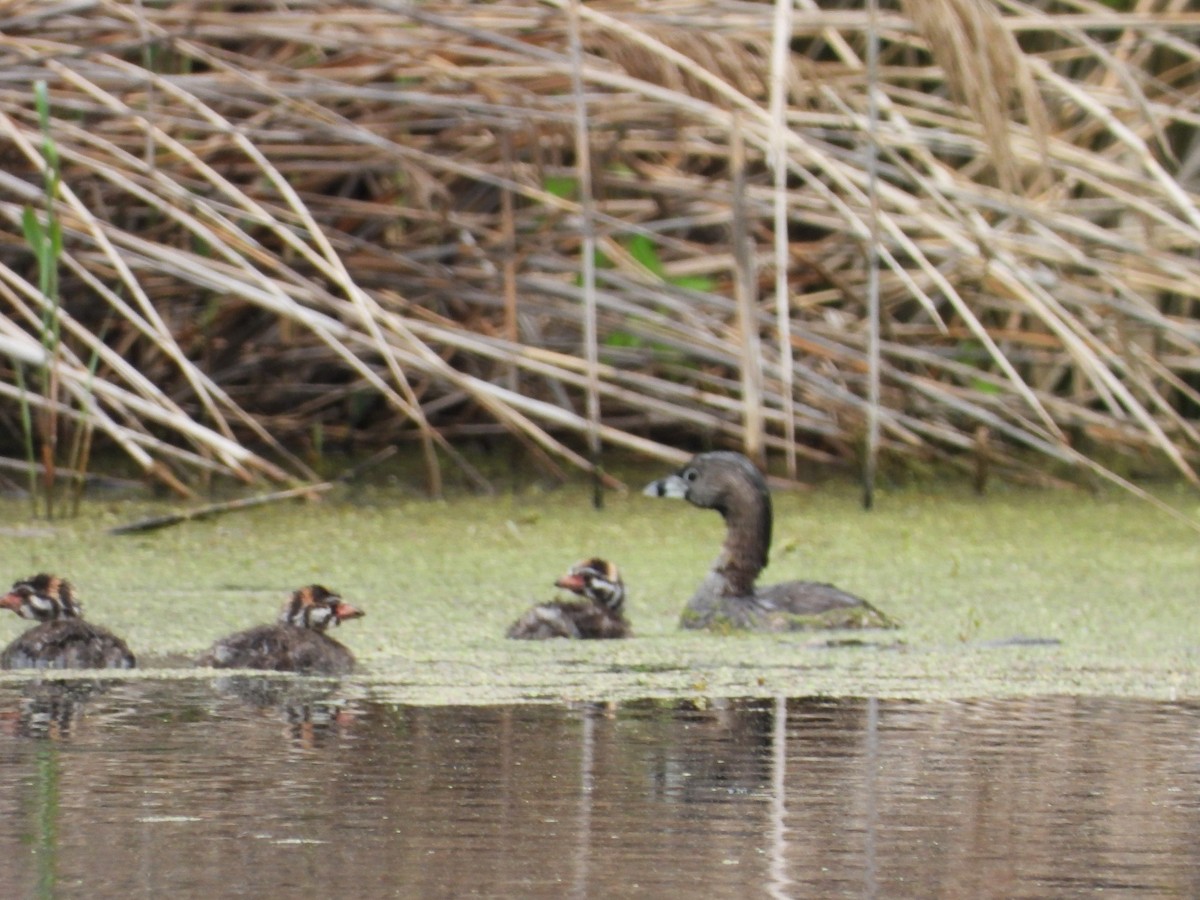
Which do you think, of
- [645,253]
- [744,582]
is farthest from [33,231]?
[645,253]

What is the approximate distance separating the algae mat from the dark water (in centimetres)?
28

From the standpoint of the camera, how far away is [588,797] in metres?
3.13

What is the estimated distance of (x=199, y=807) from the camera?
119 inches

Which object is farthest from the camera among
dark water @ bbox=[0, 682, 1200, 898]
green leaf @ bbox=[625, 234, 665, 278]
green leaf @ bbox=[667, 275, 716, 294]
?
green leaf @ bbox=[667, 275, 716, 294]

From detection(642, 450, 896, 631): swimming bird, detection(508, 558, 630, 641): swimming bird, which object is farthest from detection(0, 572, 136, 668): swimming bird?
detection(642, 450, 896, 631): swimming bird

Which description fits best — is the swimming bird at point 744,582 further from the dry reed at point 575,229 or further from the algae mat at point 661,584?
the dry reed at point 575,229

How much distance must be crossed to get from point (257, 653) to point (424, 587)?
1144mm

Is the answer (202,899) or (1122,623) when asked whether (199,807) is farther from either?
(1122,623)

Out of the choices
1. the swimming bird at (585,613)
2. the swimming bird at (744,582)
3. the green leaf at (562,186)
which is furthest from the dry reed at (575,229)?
the swimming bird at (585,613)

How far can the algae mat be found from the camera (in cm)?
434

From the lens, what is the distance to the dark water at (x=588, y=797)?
8.75 ft

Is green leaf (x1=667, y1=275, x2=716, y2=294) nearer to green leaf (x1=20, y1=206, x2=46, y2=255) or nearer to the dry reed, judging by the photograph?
the dry reed

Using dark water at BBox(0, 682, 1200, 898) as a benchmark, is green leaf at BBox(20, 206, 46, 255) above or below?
above

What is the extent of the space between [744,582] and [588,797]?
2.18m
